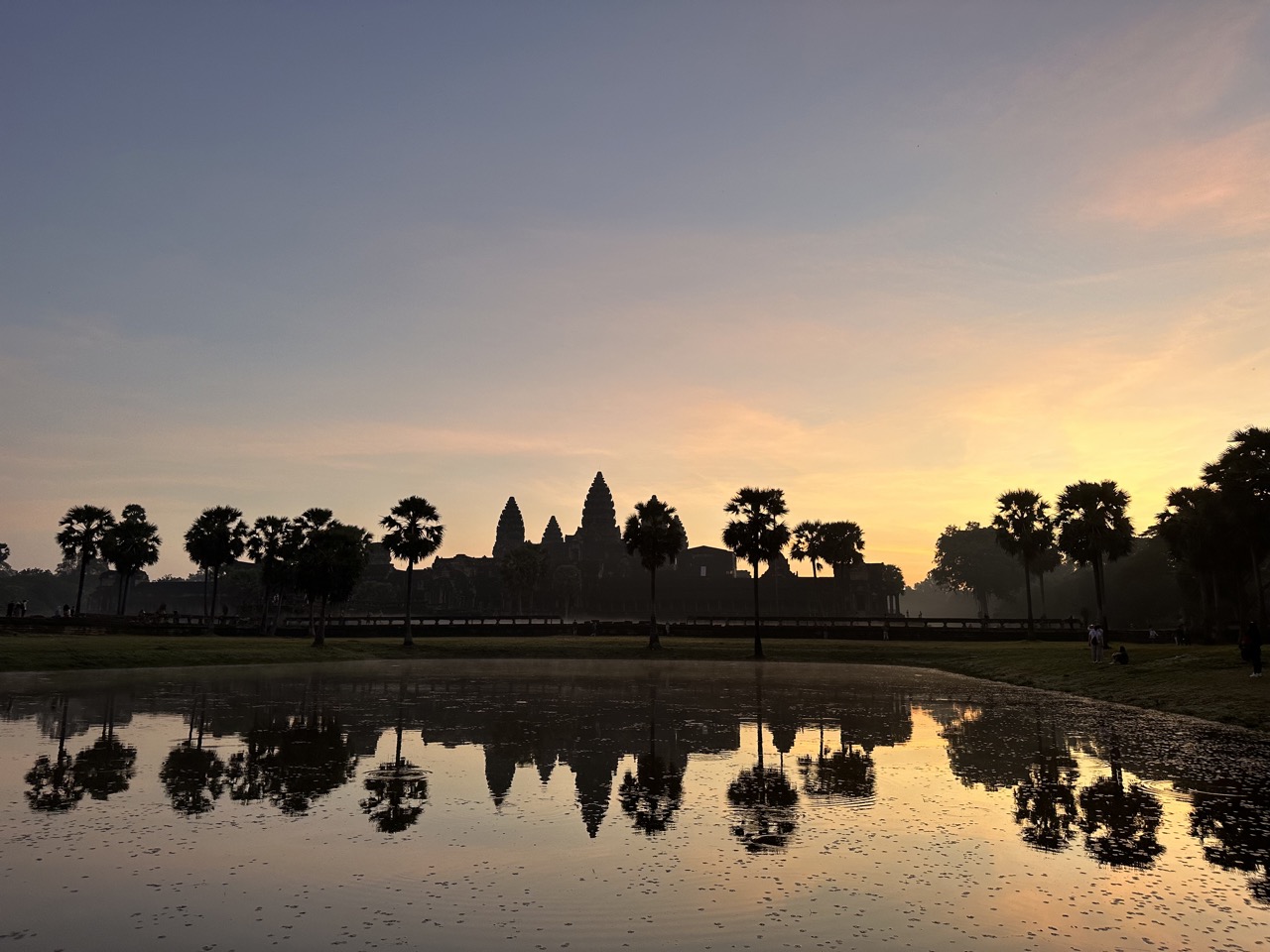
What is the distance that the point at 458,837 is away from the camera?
37.0 feet

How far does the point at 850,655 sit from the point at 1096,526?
58.8ft

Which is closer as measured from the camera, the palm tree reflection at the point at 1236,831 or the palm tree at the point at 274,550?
the palm tree reflection at the point at 1236,831

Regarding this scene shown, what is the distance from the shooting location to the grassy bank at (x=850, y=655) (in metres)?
27.2

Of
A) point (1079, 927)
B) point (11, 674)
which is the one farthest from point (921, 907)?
point (11, 674)

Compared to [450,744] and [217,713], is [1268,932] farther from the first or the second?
[217,713]

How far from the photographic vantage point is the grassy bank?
27.2 m

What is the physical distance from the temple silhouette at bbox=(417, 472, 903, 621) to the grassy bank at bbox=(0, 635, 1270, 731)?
4481 cm

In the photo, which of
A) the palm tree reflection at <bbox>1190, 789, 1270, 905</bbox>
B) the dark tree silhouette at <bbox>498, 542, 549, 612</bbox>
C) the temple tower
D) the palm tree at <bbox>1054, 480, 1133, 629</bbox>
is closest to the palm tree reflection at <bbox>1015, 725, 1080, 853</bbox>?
the palm tree reflection at <bbox>1190, 789, 1270, 905</bbox>

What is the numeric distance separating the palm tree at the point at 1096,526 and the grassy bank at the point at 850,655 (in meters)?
6.96

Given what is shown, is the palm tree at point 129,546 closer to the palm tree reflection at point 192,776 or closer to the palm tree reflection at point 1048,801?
the palm tree reflection at point 192,776

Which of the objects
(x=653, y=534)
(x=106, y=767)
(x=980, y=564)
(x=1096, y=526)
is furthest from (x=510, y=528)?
(x=106, y=767)

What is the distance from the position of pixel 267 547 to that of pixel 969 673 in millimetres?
55093

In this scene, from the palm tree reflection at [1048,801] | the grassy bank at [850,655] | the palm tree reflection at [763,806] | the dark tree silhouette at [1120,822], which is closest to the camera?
the dark tree silhouette at [1120,822]

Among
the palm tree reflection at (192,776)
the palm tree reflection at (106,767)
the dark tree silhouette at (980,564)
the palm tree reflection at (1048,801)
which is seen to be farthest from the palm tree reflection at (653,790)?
the dark tree silhouette at (980,564)
